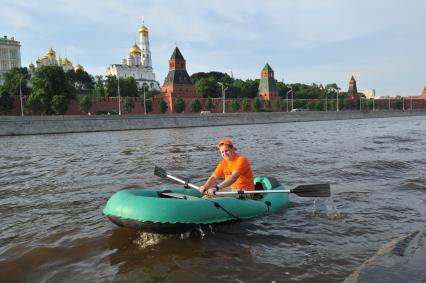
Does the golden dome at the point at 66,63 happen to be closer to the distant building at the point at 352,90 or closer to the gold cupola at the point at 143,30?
the gold cupola at the point at 143,30

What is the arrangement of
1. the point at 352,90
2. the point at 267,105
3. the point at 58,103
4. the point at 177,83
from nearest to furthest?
the point at 58,103
the point at 177,83
the point at 267,105
the point at 352,90

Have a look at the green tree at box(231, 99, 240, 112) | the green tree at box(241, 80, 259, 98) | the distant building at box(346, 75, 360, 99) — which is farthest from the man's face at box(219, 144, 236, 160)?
the distant building at box(346, 75, 360, 99)

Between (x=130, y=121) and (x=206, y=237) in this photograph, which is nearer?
(x=206, y=237)

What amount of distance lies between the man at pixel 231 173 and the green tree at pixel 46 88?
44.7 metres

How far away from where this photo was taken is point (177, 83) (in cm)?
6944

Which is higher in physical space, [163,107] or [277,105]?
[277,105]

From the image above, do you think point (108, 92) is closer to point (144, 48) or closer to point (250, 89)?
point (250, 89)

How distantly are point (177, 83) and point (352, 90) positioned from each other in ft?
164

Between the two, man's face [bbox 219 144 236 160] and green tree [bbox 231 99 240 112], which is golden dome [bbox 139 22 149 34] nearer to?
green tree [bbox 231 99 240 112]

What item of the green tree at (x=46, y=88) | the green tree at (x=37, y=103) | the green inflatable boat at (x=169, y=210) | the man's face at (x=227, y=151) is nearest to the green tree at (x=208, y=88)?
the green tree at (x=46, y=88)

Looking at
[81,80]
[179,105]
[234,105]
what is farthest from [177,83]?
[81,80]

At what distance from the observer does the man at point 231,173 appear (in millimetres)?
5910

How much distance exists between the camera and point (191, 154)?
652 inches

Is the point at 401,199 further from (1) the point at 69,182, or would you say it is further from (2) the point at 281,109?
(2) the point at 281,109
